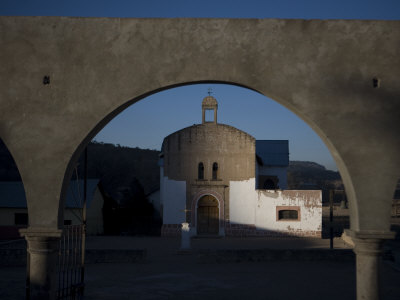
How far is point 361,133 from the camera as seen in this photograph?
5586mm

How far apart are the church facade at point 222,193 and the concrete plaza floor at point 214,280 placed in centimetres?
813

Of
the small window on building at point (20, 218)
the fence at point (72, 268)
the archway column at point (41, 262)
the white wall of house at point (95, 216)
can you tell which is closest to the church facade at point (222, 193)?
the white wall of house at point (95, 216)

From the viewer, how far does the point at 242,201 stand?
24.8m

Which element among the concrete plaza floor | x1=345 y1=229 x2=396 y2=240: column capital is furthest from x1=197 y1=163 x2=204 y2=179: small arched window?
x1=345 y1=229 x2=396 y2=240: column capital

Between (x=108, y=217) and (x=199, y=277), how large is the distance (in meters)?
17.3

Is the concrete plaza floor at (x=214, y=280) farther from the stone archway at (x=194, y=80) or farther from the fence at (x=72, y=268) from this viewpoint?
the stone archway at (x=194, y=80)

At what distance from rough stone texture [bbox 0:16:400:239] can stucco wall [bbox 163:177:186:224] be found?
19.1 m

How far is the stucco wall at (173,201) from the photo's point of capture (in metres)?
24.7

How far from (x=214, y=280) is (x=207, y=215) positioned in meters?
12.9

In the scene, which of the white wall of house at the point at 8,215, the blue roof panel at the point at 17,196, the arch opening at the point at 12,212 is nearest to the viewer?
the arch opening at the point at 12,212

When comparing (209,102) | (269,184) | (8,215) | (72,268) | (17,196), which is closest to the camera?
(72,268)

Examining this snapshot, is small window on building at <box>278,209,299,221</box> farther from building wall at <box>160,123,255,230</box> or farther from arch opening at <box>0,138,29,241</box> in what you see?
arch opening at <box>0,138,29,241</box>

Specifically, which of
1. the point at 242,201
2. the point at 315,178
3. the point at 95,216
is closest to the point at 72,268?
the point at 242,201

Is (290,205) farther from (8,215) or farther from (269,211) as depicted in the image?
(8,215)
